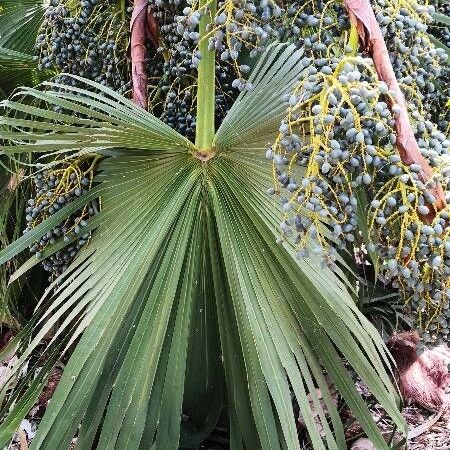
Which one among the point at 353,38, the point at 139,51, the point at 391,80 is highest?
the point at 139,51

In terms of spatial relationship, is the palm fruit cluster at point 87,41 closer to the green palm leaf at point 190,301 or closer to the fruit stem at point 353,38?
the green palm leaf at point 190,301

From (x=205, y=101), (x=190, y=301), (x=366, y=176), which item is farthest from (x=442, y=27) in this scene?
(x=190, y=301)

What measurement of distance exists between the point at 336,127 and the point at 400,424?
0.74 meters

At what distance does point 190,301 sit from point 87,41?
978mm

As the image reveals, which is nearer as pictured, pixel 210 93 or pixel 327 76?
pixel 327 76

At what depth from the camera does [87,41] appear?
6.28ft

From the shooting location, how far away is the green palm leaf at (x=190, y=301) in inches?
52.4

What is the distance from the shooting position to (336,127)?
107 centimetres

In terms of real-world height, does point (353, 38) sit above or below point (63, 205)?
above

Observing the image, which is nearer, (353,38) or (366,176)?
(366,176)

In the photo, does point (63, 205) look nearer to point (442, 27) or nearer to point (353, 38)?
point (353, 38)

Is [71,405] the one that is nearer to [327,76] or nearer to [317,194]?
[317,194]

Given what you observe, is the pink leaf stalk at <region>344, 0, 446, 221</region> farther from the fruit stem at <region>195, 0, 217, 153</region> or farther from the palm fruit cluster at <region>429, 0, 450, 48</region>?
the palm fruit cluster at <region>429, 0, 450, 48</region>

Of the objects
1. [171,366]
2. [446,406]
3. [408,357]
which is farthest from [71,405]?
[446,406]
